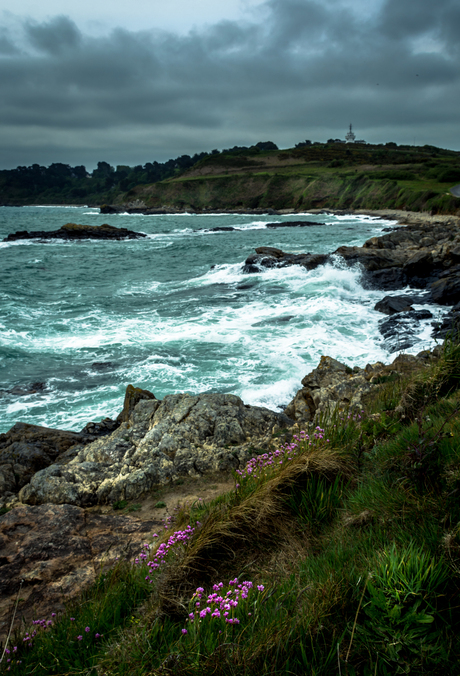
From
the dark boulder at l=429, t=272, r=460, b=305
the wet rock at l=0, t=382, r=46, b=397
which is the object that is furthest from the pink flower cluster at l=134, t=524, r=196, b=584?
the dark boulder at l=429, t=272, r=460, b=305

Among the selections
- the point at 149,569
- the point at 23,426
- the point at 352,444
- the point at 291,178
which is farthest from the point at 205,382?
the point at 291,178

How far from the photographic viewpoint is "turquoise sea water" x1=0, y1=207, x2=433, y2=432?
11.0m

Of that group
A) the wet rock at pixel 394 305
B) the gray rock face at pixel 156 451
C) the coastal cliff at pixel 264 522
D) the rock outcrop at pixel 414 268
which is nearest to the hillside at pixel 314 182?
the rock outcrop at pixel 414 268

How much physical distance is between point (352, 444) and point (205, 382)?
766cm

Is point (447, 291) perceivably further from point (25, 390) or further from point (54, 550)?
point (54, 550)

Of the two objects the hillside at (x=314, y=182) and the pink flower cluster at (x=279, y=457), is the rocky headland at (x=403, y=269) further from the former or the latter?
the hillside at (x=314, y=182)

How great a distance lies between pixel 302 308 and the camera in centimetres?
1867

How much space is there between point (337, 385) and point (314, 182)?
9698 centimetres

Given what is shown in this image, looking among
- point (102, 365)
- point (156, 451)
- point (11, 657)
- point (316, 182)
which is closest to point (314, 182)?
point (316, 182)

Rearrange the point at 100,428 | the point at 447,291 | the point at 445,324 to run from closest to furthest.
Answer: the point at 100,428
the point at 445,324
the point at 447,291

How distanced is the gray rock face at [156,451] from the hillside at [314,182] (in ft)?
157

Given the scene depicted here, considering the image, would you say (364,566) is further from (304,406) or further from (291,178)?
(291,178)

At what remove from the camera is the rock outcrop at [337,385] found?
7031mm

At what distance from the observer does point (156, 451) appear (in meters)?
6.13
